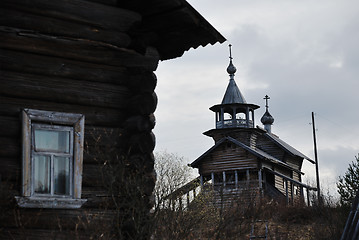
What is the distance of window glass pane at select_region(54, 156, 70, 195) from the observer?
7648 mm

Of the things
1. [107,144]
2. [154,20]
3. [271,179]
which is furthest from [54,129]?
[271,179]

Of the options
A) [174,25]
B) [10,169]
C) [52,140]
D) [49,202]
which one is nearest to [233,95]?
[174,25]

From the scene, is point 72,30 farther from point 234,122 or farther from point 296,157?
point 296,157

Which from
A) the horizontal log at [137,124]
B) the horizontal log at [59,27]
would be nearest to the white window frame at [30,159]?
the horizontal log at [137,124]

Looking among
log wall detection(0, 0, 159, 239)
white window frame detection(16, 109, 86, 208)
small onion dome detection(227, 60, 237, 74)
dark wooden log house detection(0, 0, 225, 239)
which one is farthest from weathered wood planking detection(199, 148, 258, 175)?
white window frame detection(16, 109, 86, 208)

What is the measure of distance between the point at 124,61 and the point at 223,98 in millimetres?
35694

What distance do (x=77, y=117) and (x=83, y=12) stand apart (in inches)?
62.1

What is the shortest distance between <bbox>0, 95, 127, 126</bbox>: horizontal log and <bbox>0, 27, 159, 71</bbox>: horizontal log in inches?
27.7

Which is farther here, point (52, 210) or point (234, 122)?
point (234, 122)

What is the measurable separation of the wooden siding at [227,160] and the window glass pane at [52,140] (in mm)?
30484

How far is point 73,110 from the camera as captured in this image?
7.95 metres

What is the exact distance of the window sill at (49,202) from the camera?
721 centimetres

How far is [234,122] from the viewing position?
4269 cm

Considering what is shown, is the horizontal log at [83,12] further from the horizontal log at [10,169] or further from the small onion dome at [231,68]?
the small onion dome at [231,68]
